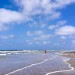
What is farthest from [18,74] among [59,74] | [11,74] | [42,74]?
[59,74]

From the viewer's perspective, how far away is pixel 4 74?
773 inches

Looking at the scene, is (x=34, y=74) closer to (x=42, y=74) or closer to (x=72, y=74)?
(x=42, y=74)

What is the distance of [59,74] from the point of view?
1911cm

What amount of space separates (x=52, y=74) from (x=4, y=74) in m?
4.18

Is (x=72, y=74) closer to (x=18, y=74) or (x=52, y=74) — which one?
(x=52, y=74)

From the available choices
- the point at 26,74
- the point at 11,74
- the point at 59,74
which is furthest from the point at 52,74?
the point at 11,74

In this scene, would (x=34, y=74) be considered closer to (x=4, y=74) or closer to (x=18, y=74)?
(x=18, y=74)

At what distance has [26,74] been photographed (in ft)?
63.5

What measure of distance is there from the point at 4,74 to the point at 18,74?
4.04 ft

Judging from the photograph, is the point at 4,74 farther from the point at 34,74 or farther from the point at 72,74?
the point at 72,74

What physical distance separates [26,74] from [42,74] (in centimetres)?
138

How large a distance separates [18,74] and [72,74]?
464cm

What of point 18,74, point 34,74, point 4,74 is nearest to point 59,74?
point 34,74

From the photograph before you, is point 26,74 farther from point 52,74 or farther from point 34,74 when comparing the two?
point 52,74
